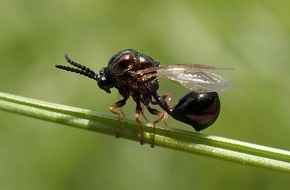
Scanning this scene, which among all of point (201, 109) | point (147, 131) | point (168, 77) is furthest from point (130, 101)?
point (147, 131)

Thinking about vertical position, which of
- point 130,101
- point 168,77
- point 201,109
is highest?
point 168,77

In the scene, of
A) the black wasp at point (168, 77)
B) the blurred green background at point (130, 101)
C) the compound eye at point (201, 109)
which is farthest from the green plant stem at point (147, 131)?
the blurred green background at point (130, 101)

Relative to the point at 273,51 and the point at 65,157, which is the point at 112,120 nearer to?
the point at 65,157

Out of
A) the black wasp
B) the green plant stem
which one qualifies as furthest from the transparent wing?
the green plant stem

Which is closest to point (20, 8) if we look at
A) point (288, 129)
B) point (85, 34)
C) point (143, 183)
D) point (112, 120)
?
point (85, 34)

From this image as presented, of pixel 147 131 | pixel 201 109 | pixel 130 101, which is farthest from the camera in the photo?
pixel 130 101

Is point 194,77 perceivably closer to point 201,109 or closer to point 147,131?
point 201,109

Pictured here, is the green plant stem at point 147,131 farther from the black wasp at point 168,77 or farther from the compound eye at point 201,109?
the compound eye at point 201,109
